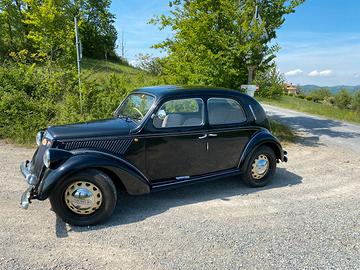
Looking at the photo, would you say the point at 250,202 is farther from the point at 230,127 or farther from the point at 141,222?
the point at 141,222

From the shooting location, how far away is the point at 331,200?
4.70 meters

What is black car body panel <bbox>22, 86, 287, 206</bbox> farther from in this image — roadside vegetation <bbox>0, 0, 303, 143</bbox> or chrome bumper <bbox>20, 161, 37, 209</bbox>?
roadside vegetation <bbox>0, 0, 303, 143</bbox>

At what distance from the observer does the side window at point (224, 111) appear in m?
4.67

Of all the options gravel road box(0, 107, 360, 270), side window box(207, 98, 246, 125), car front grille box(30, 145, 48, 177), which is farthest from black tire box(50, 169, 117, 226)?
side window box(207, 98, 246, 125)

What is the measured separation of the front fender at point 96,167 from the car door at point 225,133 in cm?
123

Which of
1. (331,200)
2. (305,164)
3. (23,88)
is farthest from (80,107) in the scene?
(331,200)

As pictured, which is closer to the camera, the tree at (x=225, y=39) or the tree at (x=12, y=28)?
the tree at (x=225, y=39)

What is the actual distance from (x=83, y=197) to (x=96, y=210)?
0.23 meters

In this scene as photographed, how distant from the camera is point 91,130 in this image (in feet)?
13.1

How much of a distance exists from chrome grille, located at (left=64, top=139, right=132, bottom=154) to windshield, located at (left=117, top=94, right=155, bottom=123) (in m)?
0.44

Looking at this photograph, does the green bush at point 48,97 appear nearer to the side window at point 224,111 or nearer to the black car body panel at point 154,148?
the black car body panel at point 154,148

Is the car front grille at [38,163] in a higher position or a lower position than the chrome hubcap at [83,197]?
higher

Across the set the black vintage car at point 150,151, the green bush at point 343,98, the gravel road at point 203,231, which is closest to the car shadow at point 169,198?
the gravel road at point 203,231

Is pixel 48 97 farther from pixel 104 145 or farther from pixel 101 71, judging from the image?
pixel 101 71
